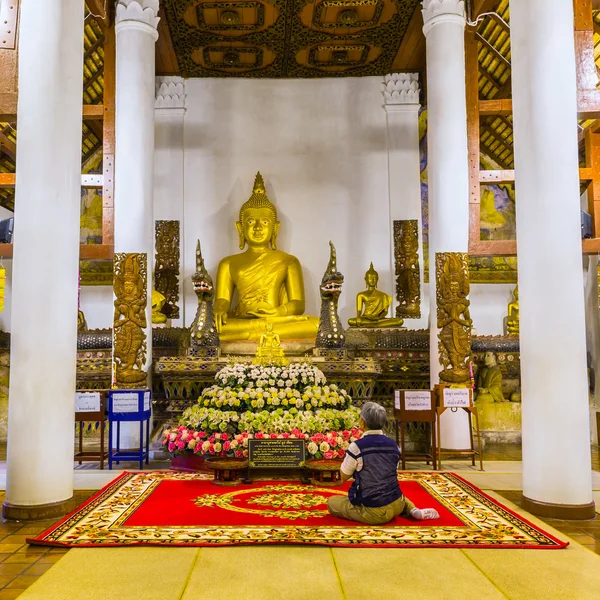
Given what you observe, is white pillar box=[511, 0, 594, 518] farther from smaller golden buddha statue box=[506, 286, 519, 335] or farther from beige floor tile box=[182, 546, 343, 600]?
smaller golden buddha statue box=[506, 286, 519, 335]

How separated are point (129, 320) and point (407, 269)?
4321 millimetres

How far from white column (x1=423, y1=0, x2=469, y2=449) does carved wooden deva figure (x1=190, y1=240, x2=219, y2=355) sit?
7.96 ft

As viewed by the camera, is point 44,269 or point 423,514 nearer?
point 423,514

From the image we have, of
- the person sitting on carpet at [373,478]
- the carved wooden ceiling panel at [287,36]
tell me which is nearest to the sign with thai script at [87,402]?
the person sitting on carpet at [373,478]

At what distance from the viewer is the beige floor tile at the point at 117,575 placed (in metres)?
2.90

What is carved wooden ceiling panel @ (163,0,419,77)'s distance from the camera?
341 inches

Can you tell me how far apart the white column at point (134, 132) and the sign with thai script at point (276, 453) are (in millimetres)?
2631

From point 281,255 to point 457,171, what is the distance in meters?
3.34

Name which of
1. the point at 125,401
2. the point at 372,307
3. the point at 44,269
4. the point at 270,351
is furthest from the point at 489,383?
the point at 44,269

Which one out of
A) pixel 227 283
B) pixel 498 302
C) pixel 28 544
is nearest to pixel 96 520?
pixel 28 544

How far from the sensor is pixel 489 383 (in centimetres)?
871

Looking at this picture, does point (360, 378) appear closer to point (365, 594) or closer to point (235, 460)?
point (235, 460)

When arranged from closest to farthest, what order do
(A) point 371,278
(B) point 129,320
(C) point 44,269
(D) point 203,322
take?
1. (C) point 44,269
2. (B) point 129,320
3. (D) point 203,322
4. (A) point 371,278

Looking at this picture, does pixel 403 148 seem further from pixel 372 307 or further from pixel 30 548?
pixel 30 548
